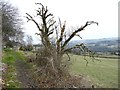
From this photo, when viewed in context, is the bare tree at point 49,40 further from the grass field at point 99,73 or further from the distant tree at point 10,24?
the distant tree at point 10,24

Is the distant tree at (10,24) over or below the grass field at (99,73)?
over

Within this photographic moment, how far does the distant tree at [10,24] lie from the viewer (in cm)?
5641

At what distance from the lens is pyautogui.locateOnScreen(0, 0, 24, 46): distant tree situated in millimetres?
56406

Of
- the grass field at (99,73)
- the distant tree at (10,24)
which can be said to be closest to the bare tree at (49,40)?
the grass field at (99,73)

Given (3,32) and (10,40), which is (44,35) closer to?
(3,32)

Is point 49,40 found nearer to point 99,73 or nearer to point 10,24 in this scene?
point 99,73

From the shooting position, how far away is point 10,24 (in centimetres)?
5888

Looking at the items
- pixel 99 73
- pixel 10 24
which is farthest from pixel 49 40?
pixel 10 24

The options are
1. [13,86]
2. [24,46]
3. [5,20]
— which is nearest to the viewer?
[13,86]

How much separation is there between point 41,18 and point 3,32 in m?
24.4

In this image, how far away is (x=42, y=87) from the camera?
20.5 m

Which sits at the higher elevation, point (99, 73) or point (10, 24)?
point (10, 24)

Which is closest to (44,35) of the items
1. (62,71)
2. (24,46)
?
(62,71)

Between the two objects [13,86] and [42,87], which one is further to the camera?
[42,87]
